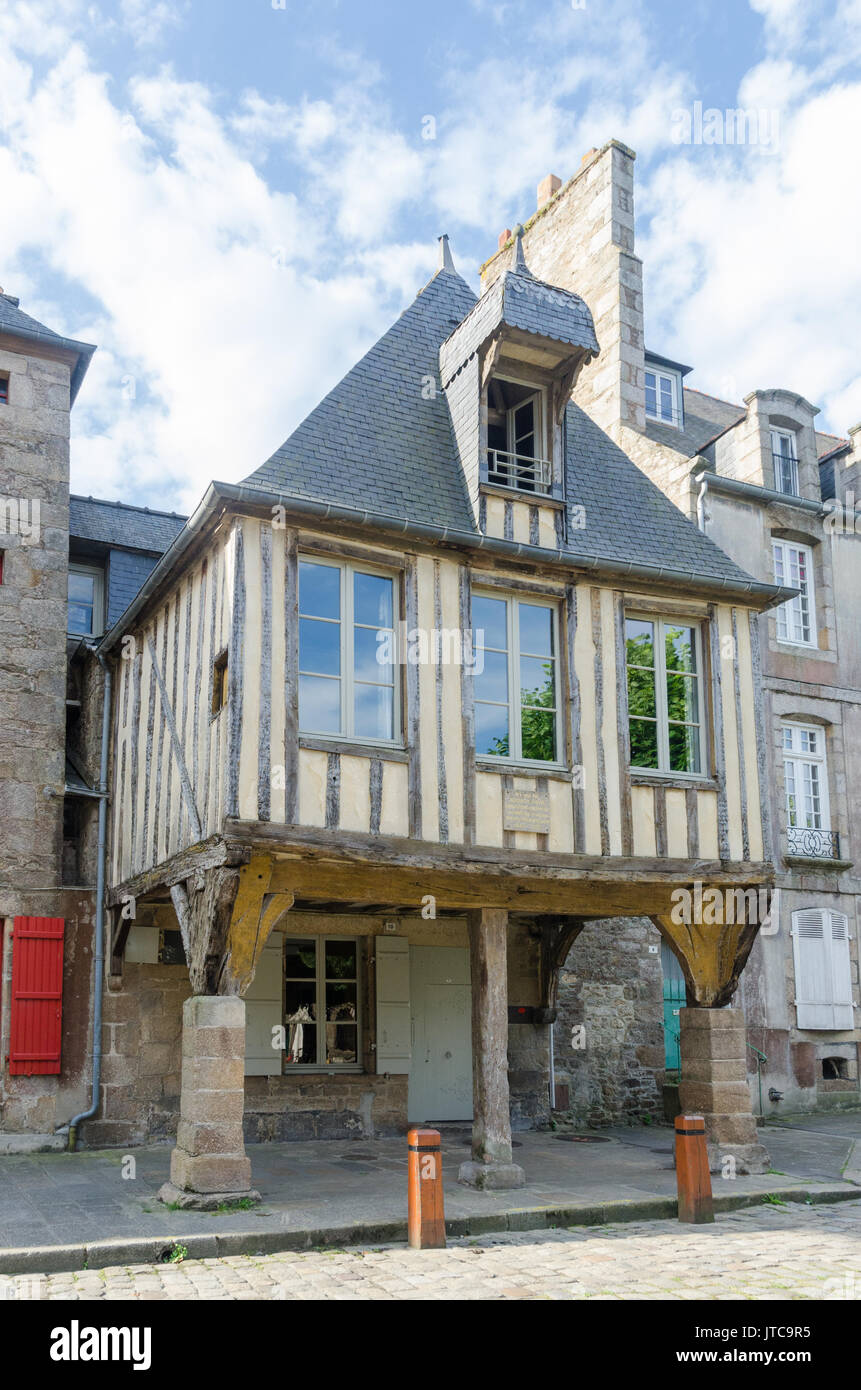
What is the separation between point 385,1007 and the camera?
35.8 ft

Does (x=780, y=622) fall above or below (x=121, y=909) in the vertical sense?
above

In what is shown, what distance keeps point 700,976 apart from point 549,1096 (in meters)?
3.11

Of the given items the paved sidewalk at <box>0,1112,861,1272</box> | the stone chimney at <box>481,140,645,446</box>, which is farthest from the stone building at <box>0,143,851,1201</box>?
the stone chimney at <box>481,140,645,446</box>

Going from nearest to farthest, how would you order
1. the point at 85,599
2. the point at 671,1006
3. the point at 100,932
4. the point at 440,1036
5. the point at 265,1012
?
the point at 100,932 → the point at 265,1012 → the point at 440,1036 → the point at 85,599 → the point at 671,1006

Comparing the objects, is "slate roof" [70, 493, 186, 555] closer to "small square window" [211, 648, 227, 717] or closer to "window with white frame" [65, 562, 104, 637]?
"window with white frame" [65, 562, 104, 637]

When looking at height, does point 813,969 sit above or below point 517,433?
below

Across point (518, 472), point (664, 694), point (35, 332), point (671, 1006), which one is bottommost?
point (671, 1006)

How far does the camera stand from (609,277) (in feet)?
47.8

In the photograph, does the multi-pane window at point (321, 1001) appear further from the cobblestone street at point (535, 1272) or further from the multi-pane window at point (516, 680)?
the cobblestone street at point (535, 1272)

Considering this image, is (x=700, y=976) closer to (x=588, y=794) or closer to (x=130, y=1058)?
(x=588, y=794)

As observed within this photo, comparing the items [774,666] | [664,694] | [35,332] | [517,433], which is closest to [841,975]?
[774,666]

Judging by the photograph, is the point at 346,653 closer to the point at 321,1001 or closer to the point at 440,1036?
the point at 321,1001

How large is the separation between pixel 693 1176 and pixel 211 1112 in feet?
9.54
